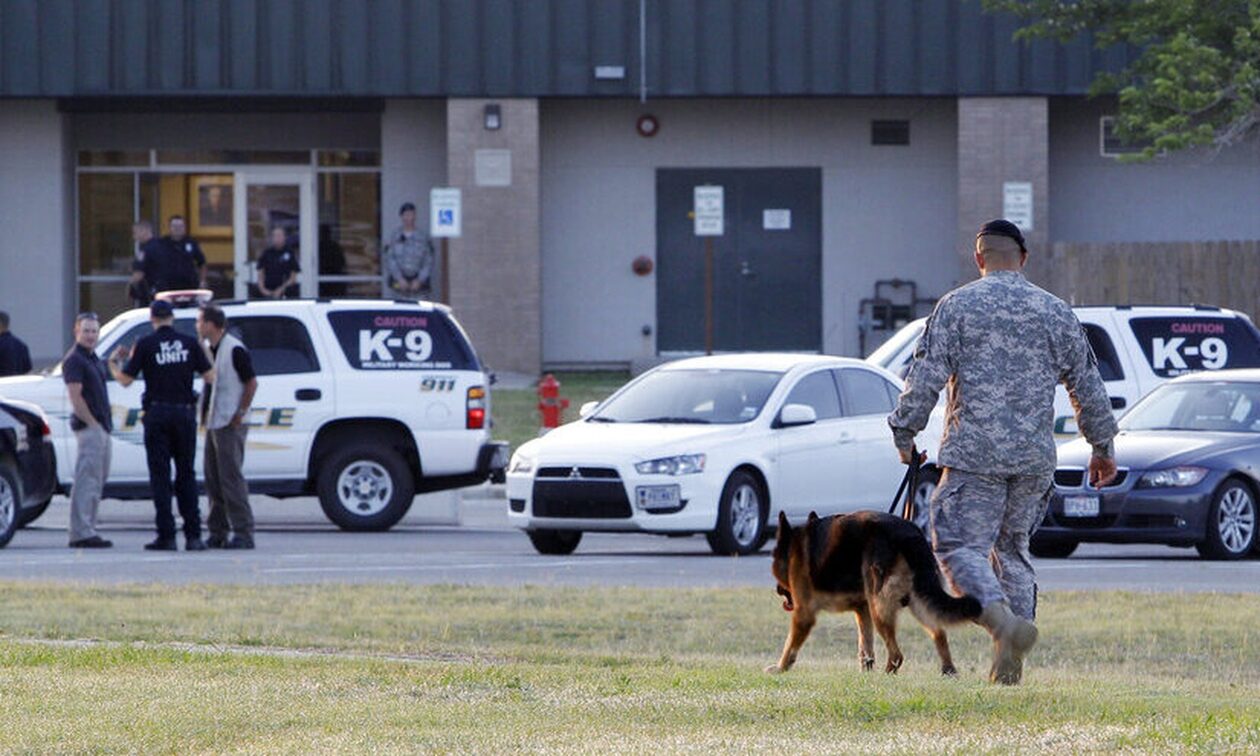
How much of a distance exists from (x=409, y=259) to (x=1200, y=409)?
46.7 ft

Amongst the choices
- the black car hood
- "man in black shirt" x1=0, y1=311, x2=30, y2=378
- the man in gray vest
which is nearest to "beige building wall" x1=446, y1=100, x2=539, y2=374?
"man in black shirt" x1=0, y1=311, x2=30, y2=378

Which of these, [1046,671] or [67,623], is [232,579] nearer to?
[67,623]

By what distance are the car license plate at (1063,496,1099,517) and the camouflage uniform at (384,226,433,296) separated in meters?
14.5

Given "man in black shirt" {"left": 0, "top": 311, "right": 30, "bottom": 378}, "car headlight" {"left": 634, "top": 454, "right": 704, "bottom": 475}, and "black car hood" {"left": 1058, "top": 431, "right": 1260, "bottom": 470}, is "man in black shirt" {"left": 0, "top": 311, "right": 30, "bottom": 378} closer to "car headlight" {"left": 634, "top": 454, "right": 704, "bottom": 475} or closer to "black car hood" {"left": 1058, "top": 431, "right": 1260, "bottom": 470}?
"car headlight" {"left": 634, "top": 454, "right": 704, "bottom": 475}

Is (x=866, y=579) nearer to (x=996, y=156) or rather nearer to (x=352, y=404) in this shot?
(x=352, y=404)

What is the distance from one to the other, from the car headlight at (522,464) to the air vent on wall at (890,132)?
16.0 meters

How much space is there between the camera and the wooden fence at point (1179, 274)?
28.7 meters

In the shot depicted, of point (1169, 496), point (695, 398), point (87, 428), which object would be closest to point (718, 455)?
point (695, 398)

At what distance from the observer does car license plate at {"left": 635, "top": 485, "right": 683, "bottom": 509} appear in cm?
1702

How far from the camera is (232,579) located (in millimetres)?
15234

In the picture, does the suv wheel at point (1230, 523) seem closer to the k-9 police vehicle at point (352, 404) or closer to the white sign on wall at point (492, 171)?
the k-9 police vehicle at point (352, 404)

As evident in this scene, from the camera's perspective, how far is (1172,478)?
17047 mm

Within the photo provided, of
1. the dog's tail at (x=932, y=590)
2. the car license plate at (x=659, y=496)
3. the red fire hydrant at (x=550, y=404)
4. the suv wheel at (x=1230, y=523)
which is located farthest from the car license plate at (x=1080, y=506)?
the red fire hydrant at (x=550, y=404)

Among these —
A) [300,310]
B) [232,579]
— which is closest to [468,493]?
[300,310]
